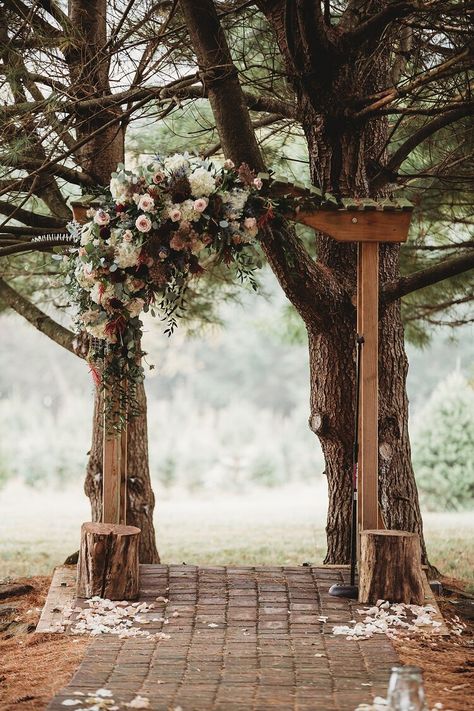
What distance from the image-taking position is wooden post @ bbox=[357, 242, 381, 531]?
4.81 metres

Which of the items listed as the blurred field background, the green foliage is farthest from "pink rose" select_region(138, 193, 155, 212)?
the green foliage

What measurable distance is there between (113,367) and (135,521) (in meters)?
1.59

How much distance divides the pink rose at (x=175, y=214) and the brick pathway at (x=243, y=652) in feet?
6.05

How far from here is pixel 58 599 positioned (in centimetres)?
468

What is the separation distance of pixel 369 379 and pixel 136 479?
1.89 metres

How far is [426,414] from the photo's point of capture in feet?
36.3

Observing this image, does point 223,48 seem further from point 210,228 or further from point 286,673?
point 286,673

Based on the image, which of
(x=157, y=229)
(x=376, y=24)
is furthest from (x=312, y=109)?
(x=157, y=229)

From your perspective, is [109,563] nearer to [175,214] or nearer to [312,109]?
[175,214]

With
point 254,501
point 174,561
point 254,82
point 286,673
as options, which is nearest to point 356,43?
point 254,82

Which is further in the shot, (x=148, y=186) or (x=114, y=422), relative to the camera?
(x=114, y=422)

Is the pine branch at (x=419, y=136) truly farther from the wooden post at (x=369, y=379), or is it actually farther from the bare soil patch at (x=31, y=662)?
the bare soil patch at (x=31, y=662)

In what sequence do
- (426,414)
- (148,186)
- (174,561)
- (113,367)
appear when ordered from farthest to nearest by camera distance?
(426,414) < (174,561) < (113,367) < (148,186)

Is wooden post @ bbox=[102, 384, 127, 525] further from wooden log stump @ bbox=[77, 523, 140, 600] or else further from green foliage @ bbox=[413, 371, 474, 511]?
green foliage @ bbox=[413, 371, 474, 511]
